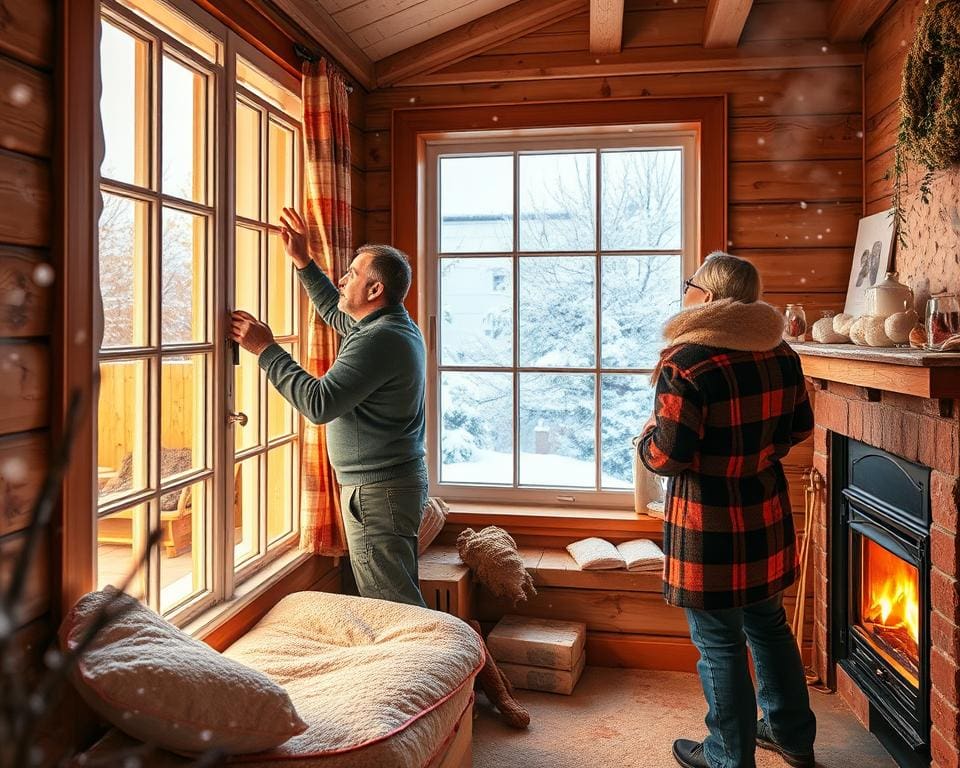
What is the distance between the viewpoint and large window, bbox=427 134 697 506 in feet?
11.8

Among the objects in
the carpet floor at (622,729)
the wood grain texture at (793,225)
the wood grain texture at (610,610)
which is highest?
the wood grain texture at (793,225)

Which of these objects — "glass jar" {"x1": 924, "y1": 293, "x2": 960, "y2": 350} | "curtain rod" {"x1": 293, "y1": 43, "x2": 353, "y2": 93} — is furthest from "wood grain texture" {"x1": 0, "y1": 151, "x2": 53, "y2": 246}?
"glass jar" {"x1": 924, "y1": 293, "x2": 960, "y2": 350}

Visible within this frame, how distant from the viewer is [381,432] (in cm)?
256

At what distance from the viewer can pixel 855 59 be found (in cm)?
330

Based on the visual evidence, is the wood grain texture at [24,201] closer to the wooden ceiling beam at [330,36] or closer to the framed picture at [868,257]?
the wooden ceiling beam at [330,36]

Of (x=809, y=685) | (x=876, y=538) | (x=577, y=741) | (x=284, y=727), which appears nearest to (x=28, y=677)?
(x=284, y=727)

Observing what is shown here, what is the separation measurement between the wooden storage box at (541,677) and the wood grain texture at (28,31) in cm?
251

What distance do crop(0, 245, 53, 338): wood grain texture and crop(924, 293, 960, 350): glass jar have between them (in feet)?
7.04

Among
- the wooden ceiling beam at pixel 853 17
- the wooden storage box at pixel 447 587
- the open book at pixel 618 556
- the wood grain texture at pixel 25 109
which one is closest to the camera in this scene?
the wood grain texture at pixel 25 109

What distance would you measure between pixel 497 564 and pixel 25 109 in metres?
2.30

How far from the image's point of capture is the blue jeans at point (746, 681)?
2.37m

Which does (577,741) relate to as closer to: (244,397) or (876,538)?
(876,538)

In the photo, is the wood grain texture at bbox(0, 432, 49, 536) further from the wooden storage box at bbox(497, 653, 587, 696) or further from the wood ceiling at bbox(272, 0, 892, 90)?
the wooden storage box at bbox(497, 653, 587, 696)

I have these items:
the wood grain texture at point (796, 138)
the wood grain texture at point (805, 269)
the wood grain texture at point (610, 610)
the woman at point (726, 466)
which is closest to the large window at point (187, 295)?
the wood grain texture at point (610, 610)
